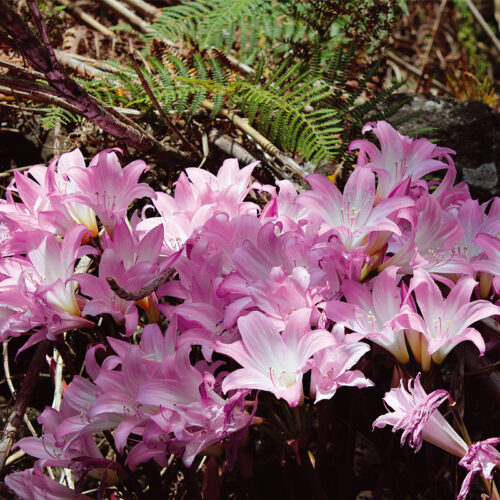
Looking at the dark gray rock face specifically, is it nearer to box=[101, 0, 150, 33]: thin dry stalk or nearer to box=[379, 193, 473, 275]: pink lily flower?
box=[379, 193, 473, 275]: pink lily flower

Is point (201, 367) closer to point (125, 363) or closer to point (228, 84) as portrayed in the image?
point (125, 363)

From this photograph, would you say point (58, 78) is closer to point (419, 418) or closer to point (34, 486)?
point (34, 486)

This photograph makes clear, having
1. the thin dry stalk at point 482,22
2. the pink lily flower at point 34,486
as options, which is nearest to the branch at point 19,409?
the pink lily flower at point 34,486

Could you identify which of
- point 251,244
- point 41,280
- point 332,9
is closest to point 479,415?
point 251,244

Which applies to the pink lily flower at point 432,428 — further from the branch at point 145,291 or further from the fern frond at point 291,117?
the fern frond at point 291,117

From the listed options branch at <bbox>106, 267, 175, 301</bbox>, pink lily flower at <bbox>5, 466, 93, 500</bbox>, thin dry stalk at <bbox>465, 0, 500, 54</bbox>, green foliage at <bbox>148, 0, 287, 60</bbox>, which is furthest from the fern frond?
thin dry stalk at <bbox>465, 0, 500, 54</bbox>

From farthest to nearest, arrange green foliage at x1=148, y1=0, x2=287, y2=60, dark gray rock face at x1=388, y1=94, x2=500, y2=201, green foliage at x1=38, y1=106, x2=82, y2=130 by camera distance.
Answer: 1. green foliage at x1=148, y1=0, x2=287, y2=60
2. dark gray rock face at x1=388, y1=94, x2=500, y2=201
3. green foliage at x1=38, y1=106, x2=82, y2=130

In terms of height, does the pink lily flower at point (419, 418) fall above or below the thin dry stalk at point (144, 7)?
below
